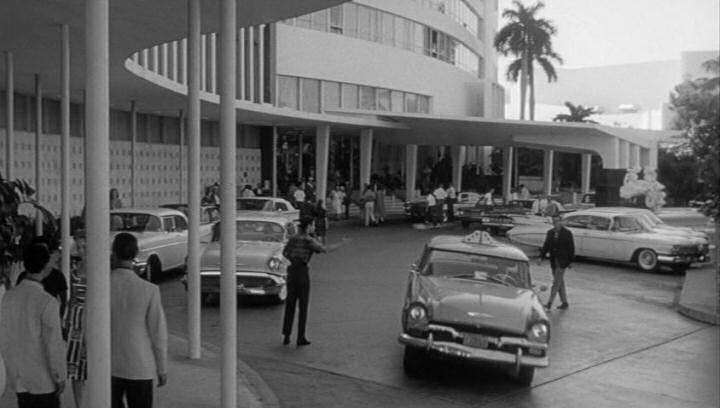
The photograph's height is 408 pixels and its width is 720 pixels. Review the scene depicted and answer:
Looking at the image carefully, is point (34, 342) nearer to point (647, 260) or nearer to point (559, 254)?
point (559, 254)

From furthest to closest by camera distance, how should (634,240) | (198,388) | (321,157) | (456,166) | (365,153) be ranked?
(456,166), (365,153), (321,157), (634,240), (198,388)

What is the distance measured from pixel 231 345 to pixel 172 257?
396 inches

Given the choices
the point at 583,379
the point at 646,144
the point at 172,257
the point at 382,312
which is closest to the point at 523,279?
the point at 583,379

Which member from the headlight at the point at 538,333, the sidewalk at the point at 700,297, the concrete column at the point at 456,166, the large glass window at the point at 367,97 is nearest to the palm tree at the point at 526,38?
the concrete column at the point at 456,166

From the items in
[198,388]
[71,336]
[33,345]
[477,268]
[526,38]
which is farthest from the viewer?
[526,38]

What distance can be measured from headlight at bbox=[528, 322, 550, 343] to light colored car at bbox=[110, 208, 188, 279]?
29.6 ft

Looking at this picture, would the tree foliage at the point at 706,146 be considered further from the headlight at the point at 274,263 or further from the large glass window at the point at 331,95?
the large glass window at the point at 331,95

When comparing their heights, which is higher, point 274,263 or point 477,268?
point 477,268

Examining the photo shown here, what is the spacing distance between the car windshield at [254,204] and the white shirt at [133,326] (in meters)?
18.5

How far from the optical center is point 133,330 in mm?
5715

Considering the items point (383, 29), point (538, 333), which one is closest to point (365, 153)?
point (383, 29)

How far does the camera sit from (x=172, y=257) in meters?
17.5

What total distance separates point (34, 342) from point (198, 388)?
141 inches

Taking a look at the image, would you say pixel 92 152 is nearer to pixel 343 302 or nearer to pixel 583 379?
pixel 583 379
